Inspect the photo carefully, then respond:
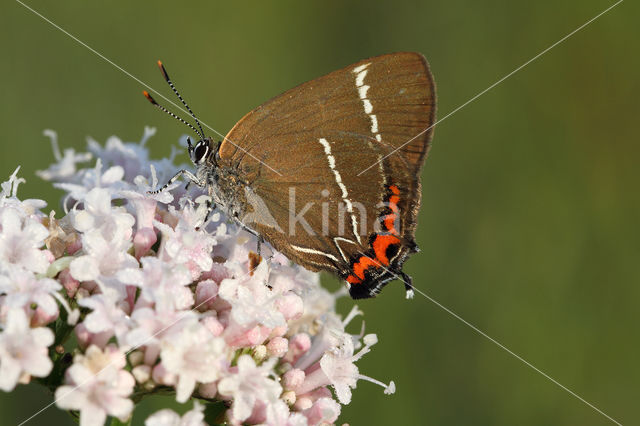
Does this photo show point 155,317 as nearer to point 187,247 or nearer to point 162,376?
point 162,376

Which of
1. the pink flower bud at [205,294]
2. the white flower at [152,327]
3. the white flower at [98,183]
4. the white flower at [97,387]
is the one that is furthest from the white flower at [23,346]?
the white flower at [98,183]

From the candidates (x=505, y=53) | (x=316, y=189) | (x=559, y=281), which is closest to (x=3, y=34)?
(x=316, y=189)

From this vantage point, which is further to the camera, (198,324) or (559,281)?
(559,281)

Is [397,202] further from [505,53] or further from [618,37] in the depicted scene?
[618,37]

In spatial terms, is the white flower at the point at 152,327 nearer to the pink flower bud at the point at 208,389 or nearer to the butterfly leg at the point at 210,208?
the pink flower bud at the point at 208,389

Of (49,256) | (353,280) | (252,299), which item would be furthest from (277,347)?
(49,256)

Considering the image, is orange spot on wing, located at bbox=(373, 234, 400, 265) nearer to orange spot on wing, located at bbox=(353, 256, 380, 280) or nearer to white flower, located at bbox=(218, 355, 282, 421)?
orange spot on wing, located at bbox=(353, 256, 380, 280)
